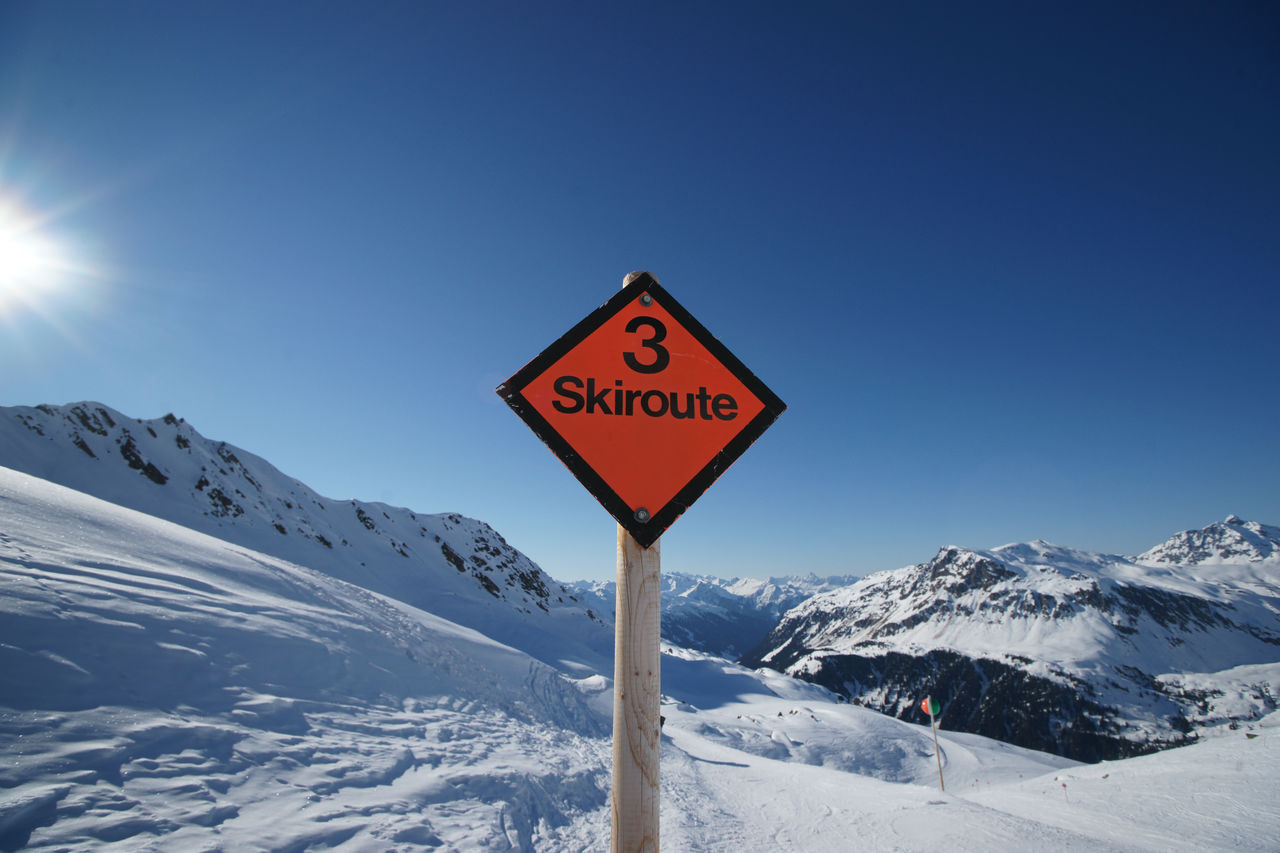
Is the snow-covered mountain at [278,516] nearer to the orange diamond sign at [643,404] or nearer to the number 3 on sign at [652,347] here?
the orange diamond sign at [643,404]

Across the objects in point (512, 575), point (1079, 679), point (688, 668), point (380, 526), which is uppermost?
point (380, 526)

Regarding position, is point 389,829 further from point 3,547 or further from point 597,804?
point 3,547

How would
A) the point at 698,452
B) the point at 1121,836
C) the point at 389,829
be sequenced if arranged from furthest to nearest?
the point at 1121,836 < the point at 389,829 < the point at 698,452

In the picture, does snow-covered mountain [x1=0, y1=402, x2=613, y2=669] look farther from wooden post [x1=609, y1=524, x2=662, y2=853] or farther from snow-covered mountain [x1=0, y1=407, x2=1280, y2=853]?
wooden post [x1=609, y1=524, x2=662, y2=853]

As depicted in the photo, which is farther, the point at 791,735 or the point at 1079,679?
the point at 1079,679

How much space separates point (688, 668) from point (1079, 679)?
19760cm

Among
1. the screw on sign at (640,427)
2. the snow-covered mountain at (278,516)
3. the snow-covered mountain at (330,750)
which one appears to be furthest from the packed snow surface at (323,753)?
the snow-covered mountain at (278,516)

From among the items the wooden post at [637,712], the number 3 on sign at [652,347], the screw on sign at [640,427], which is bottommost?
the wooden post at [637,712]

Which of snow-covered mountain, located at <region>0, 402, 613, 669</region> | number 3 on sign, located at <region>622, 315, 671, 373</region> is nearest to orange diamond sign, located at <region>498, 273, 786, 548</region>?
number 3 on sign, located at <region>622, 315, 671, 373</region>

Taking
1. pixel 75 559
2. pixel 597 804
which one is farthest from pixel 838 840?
pixel 75 559

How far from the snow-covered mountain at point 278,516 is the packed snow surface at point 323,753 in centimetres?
2478

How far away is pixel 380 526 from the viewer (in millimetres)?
60438

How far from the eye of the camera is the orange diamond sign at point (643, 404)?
2.01 metres

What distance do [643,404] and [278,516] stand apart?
54699mm
